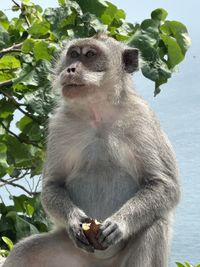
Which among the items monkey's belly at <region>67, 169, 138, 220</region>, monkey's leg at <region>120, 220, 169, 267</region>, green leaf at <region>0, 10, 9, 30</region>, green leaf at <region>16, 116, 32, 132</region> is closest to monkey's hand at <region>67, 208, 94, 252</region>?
monkey's belly at <region>67, 169, 138, 220</region>

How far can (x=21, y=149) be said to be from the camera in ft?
27.6

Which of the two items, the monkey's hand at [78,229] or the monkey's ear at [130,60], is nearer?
the monkey's hand at [78,229]

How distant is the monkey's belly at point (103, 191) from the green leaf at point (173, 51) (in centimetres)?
204

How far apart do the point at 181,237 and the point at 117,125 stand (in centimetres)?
300

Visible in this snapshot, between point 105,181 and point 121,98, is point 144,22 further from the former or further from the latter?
point 105,181

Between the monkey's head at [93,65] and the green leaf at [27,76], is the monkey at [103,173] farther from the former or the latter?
the green leaf at [27,76]

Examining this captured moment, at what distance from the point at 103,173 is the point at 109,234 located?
469 millimetres

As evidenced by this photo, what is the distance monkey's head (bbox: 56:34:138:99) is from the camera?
6008 mm

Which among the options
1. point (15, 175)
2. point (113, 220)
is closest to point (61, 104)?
point (113, 220)

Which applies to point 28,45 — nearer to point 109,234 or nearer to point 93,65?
point 93,65

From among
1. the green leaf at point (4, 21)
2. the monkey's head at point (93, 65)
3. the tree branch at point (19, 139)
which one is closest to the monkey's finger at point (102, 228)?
the monkey's head at point (93, 65)

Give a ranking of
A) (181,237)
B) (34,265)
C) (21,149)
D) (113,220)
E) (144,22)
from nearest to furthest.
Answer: (113,220) → (34,265) → (144,22) → (21,149) → (181,237)

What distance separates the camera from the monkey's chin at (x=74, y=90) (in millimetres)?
5984

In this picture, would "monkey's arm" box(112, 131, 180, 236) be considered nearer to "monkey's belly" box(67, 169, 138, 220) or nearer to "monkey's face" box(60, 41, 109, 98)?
"monkey's belly" box(67, 169, 138, 220)
